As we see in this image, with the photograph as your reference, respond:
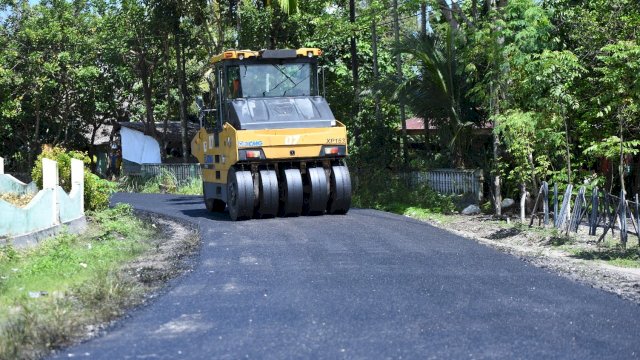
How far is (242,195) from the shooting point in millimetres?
18500

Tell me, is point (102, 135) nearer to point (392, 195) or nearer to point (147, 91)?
point (147, 91)

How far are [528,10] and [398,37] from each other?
793 centimetres

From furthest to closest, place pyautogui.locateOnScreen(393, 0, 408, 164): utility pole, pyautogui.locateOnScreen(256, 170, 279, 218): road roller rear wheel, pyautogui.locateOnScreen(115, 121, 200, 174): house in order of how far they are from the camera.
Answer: pyautogui.locateOnScreen(115, 121, 200, 174): house
pyautogui.locateOnScreen(393, 0, 408, 164): utility pole
pyautogui.locateOnScreen(256, 170, 279, 218): road roller rear wheel

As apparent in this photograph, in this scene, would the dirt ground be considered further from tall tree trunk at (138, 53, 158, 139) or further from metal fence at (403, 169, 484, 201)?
tall tree trunk at (138, 53, 158, 139)

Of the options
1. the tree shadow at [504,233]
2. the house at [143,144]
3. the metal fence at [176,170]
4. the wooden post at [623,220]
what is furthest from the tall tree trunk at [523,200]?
the house at [143,144]

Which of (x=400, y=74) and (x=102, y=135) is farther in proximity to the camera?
(x=102, y=135)

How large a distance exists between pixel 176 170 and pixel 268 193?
18169 mm

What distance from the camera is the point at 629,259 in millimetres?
13484

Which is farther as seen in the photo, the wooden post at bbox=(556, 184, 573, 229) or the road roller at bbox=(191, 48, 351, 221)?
the road roller at bbox=(191, 48, 351, 221)

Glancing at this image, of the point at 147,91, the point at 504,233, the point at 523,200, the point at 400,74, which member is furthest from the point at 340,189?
the point at 147,91

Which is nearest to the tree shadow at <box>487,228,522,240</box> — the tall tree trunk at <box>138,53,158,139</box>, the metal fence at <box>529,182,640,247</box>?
the metal fence at <box>529,182,640,247</box>

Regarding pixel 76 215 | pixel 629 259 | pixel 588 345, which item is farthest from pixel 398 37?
pixel 588 345

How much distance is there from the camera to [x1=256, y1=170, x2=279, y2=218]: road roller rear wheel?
18.6 meters

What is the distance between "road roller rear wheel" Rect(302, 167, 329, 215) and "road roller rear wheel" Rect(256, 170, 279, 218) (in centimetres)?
72
